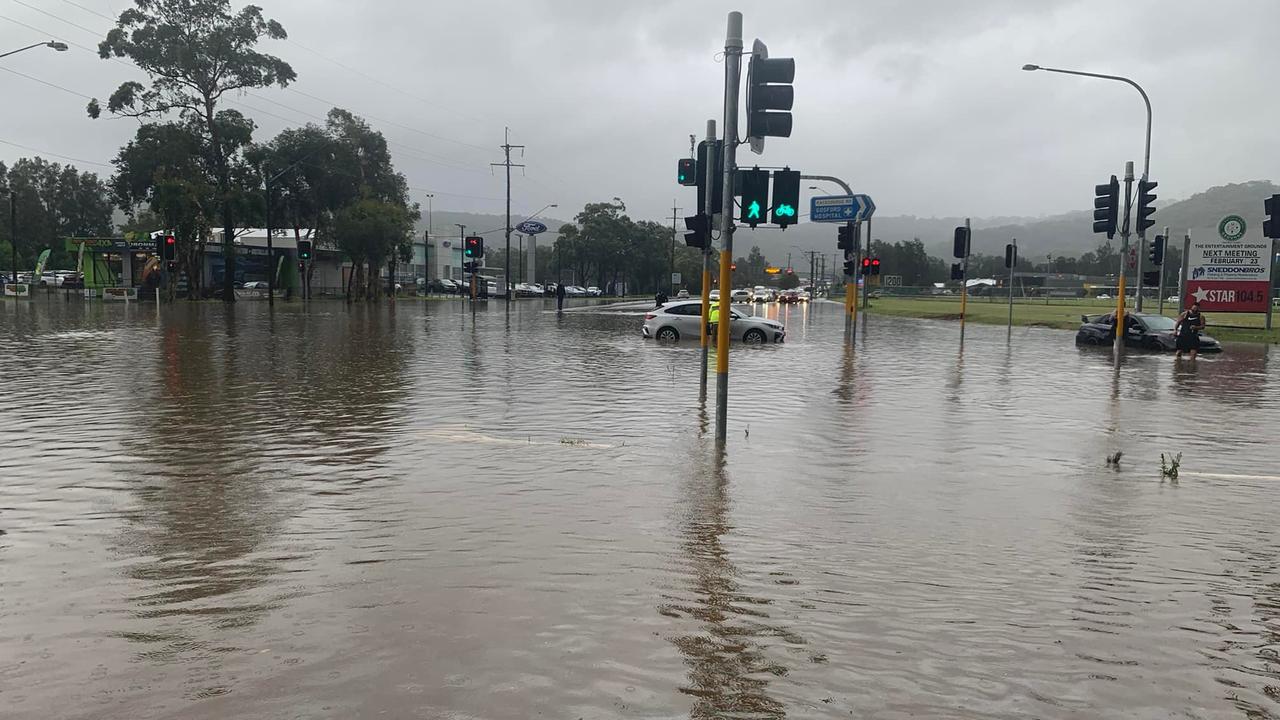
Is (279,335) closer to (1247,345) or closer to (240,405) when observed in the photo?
(240,405)

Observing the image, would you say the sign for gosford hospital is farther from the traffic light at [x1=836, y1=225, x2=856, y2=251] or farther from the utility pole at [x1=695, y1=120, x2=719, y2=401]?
the utility pole at [x1=695, y1=120, x2=719, y2=401]

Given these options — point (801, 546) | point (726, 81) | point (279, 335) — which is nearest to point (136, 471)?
point (801, 546)

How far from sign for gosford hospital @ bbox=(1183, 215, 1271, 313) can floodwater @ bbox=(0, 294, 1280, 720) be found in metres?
24.1

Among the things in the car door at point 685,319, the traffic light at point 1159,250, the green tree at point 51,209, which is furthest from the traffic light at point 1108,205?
the green tree at point 51,209

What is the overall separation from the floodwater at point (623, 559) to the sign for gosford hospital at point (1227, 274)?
79.1ft

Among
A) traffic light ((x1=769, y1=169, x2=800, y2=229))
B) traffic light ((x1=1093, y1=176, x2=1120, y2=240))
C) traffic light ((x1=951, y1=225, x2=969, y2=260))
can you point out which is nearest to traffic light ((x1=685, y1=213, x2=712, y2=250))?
traffic light ((x1=769, y1=169, x2=800, y2=229))

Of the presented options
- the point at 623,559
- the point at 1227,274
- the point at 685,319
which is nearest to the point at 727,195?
the point at 623,559

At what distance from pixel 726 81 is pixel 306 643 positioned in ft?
26.2

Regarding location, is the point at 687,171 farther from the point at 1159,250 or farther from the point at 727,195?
the point at 1159,250

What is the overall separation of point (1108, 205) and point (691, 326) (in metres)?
12.1

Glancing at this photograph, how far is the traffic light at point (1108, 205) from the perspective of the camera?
74.2 feet

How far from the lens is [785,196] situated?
11.2 metres

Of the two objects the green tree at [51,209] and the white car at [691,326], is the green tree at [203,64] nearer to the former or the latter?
the white car at [691,326]

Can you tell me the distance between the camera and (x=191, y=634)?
15.3 feet
